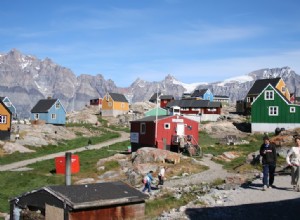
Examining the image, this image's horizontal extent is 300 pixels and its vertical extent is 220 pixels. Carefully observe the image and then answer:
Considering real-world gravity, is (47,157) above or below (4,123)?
below

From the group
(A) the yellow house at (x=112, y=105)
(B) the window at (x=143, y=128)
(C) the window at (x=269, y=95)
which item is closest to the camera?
(B) the window at (x=143, y=128)

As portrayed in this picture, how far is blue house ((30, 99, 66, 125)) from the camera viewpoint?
82.1 meters

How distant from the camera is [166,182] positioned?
31.3 m

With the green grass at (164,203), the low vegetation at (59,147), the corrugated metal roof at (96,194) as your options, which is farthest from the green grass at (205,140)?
the corrugated metal roof at (96,194)

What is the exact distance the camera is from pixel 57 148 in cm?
5784

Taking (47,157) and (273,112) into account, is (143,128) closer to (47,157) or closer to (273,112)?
(47,157)

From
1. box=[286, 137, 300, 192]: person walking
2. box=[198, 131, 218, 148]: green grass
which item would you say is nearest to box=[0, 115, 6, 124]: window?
box=[198, 131, 218, 148]: green grass

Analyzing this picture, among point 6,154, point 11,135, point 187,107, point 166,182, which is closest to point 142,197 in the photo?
point 166,182

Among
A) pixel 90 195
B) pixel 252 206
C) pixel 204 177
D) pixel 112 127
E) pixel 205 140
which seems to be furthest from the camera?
pixel 112 127

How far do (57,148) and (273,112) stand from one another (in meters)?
33.4

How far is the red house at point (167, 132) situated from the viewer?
4744cm

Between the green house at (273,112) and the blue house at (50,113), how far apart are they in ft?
134

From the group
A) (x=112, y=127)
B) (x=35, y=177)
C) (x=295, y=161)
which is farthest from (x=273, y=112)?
(x=295, y=161)

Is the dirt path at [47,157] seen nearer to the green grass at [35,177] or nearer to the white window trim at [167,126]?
the green grass at [35,177]
